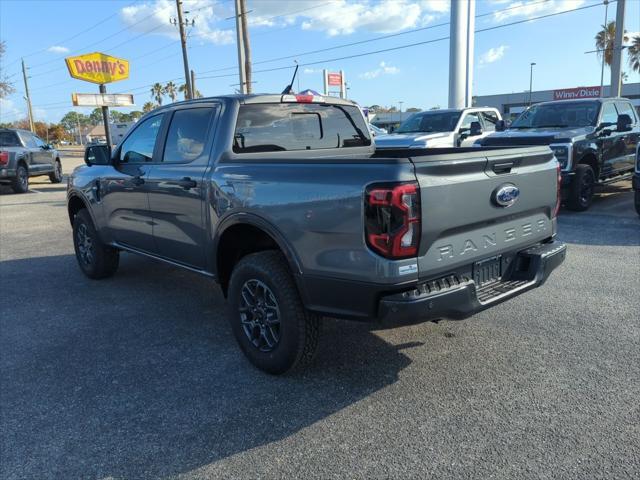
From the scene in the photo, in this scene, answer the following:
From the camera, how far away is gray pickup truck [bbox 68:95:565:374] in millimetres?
2777

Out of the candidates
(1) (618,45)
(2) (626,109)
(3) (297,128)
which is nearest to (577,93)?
(1) (618,45)

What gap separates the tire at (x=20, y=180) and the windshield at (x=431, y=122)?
1114 cm

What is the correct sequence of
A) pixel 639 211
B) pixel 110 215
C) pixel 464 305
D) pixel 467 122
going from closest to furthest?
pixel 464 305, pixel 110 215, pixel 639 211, pixel 467 122

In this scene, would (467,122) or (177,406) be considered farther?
(467,122)

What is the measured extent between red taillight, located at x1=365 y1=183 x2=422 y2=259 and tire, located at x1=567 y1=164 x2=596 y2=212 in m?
7.33

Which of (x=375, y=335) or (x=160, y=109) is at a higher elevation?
(x=160, y=109)

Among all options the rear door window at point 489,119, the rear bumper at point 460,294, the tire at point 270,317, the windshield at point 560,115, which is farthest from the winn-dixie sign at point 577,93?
the tire at point 270,317

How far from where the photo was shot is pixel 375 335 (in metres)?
4.18

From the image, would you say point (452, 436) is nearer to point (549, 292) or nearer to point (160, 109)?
point (549, 292)

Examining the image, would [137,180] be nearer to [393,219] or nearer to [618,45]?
[393,219]

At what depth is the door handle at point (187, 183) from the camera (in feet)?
13.2

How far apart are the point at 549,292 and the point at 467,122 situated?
8448 millimetres

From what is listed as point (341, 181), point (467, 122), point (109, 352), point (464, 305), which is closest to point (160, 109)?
point (109, 352)

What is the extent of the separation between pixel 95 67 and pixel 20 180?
5.00 meters
